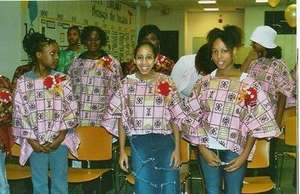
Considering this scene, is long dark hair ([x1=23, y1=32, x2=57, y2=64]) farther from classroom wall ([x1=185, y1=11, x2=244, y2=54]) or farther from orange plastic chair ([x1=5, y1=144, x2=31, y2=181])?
classroom wall ([x1=185, y1=11, x2=244, y2=54])

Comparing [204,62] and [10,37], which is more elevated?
[10,37]

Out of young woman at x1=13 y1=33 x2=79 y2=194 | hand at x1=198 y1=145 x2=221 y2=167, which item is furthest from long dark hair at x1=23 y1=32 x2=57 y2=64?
hand at x1=198 y1=145 x2=221 y2=167

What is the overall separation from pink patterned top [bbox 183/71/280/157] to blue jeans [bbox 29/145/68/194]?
997 mm

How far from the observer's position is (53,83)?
329 centimetres

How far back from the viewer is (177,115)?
3.08m

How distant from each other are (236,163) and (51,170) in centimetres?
128

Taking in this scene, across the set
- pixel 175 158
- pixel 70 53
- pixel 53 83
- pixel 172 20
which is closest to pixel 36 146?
pixel 53 83

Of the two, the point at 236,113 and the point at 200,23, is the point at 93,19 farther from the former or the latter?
the point at 200,23

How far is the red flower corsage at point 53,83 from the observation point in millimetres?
3277

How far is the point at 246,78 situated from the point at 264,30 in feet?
5.10

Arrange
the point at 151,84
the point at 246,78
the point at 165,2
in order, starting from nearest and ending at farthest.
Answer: the point at 246,78, the point at 151,84, the point at 165,2

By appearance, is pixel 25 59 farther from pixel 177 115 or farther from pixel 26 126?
pixel 177 115

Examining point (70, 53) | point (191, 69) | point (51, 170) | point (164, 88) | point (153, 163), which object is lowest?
point (51, 170)

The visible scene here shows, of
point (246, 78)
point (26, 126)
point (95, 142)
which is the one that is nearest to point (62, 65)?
point (95, 142)
